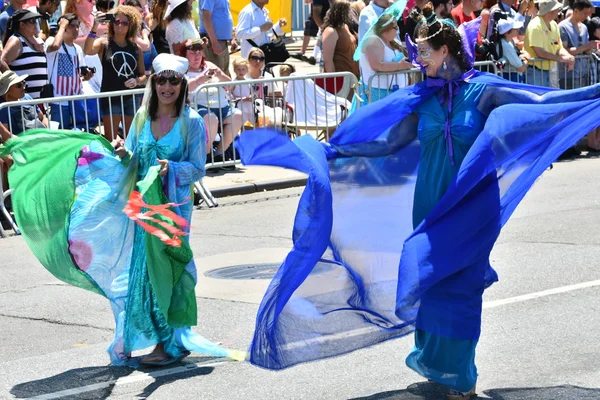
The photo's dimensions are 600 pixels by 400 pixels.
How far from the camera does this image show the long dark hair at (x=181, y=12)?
13836mm

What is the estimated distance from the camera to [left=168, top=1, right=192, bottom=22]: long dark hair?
545 inches

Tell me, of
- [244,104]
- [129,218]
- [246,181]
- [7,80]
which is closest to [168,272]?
[129,218]

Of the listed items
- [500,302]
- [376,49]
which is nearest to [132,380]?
[500,302]

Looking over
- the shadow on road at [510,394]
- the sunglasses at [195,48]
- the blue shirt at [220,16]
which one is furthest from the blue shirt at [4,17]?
the shadow on road at [510,394]

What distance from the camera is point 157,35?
1410 centimetres

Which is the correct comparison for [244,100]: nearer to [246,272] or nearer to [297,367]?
[246,272]

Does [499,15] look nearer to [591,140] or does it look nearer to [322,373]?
[591,140]

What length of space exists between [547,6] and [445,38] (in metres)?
9.39

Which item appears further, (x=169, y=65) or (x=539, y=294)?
(x=539, y=294)

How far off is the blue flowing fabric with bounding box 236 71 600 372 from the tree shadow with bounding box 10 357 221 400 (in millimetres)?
951

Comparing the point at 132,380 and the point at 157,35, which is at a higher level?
the point at 157,35

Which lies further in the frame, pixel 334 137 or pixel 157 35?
pixel 157 35

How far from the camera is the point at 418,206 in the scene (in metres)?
5.91

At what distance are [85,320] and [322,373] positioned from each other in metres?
2.06
